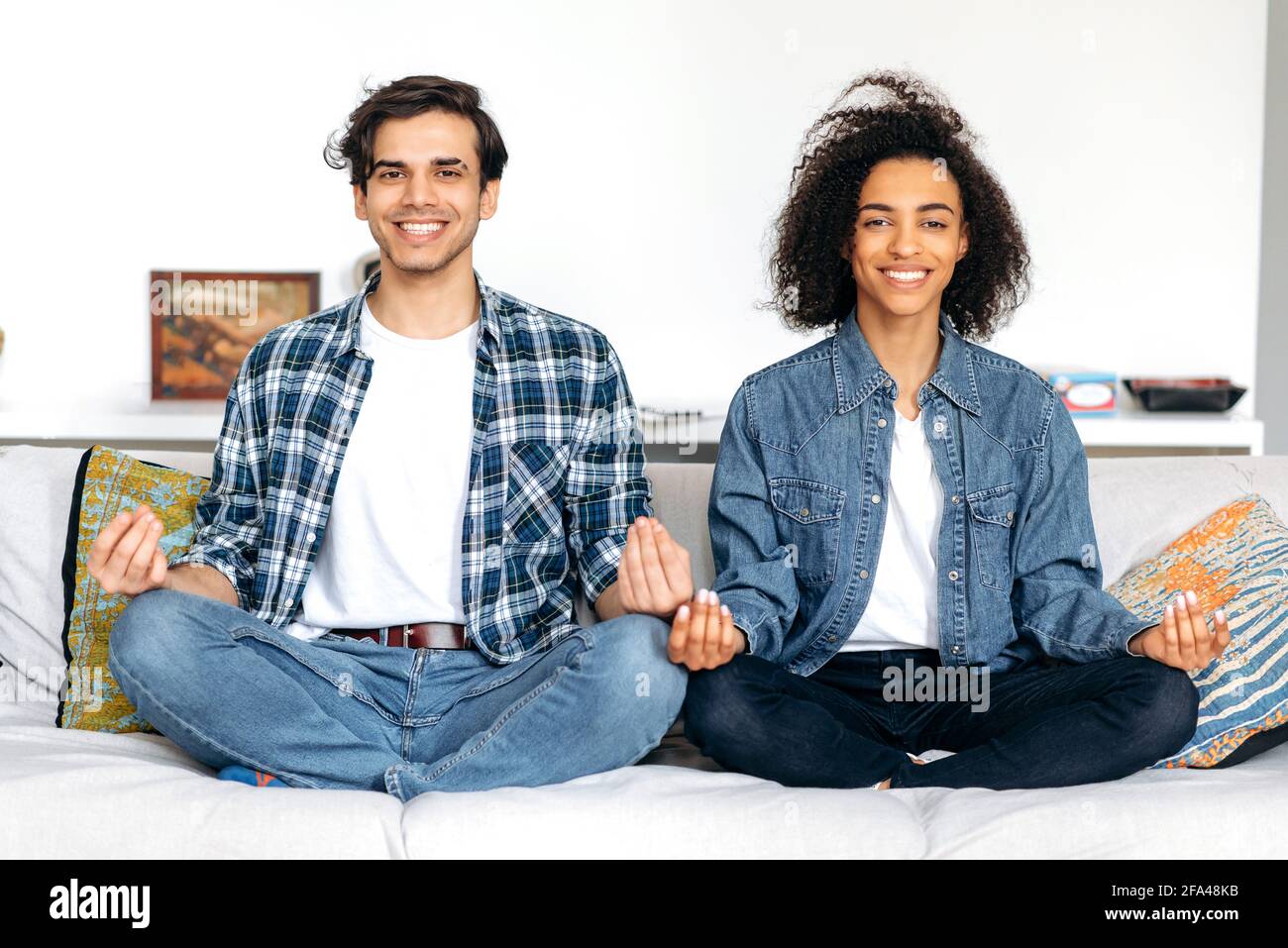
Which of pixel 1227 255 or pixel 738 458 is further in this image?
pixel 1227 255

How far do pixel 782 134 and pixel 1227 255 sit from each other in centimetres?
124

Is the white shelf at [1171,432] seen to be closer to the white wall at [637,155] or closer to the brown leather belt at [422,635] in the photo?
the white wall at [637,155]

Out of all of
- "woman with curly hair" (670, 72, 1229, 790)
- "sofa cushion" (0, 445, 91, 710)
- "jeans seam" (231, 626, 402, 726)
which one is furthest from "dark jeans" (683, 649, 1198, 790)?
"sofa cushion" (0, 445, 91, 710)

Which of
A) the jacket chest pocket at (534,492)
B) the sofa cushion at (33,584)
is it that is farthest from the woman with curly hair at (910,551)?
the sofa cushion at (33,584)

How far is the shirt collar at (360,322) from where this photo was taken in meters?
2.04

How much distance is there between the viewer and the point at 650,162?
3562 mm

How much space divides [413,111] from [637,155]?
1576mm

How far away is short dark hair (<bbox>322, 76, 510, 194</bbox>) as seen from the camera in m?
2.04

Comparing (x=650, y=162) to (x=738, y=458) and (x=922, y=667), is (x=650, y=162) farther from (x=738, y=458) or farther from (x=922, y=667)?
(x=922, y=667)

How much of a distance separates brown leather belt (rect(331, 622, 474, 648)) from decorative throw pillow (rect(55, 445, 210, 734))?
31 cm


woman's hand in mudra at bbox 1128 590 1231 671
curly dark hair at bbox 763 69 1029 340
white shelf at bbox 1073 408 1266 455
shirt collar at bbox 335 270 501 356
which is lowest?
woman's hand in mudra at bbox 1128 590 1231 671

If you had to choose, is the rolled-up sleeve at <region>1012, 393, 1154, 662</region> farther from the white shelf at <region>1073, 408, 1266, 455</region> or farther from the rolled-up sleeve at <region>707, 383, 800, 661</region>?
the white shelf at <region>1073, 408, 1266, 455</region>

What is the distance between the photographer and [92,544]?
198cm
